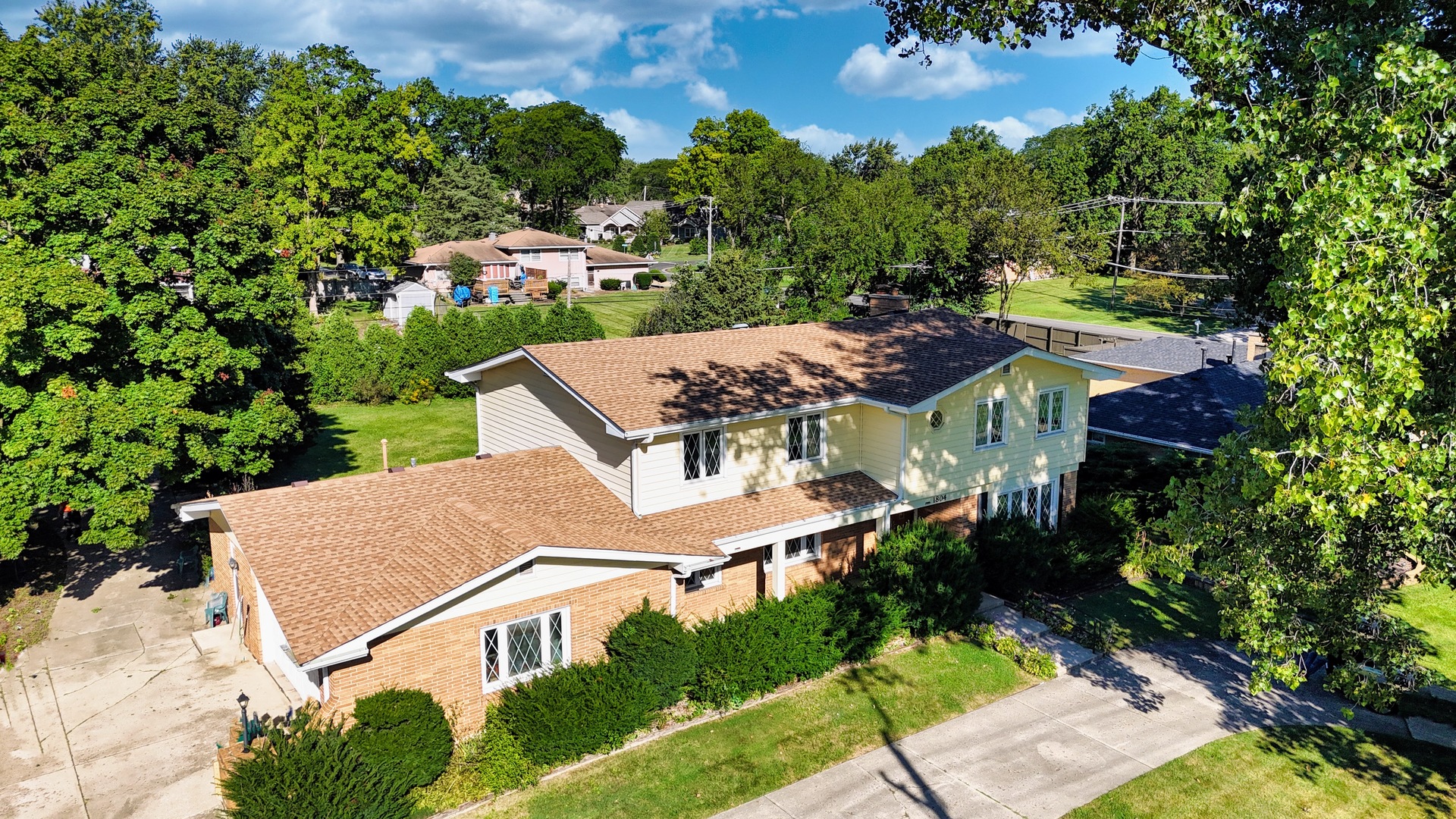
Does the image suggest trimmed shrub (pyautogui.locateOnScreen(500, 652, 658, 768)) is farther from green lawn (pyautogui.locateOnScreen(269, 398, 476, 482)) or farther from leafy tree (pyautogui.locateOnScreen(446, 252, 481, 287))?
leafy tree (pyautogui.locateOnScreen(446, 252, 481, 287))

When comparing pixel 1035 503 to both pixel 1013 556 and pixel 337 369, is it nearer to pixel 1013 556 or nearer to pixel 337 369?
pixel 1013 556

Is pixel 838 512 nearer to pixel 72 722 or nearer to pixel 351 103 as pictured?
pixel 72 722

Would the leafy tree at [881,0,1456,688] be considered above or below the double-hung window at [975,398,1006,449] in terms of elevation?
above

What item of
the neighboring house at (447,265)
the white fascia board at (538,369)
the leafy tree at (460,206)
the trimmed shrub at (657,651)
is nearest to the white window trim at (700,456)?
the white fascia board at (538,369)

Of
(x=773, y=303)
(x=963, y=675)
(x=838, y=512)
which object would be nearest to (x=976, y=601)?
(x=963, y=675)

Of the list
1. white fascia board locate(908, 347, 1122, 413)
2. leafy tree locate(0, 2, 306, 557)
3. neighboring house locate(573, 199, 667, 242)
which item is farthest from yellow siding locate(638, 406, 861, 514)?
neighboring house locate(573, 199, 667, 242)
